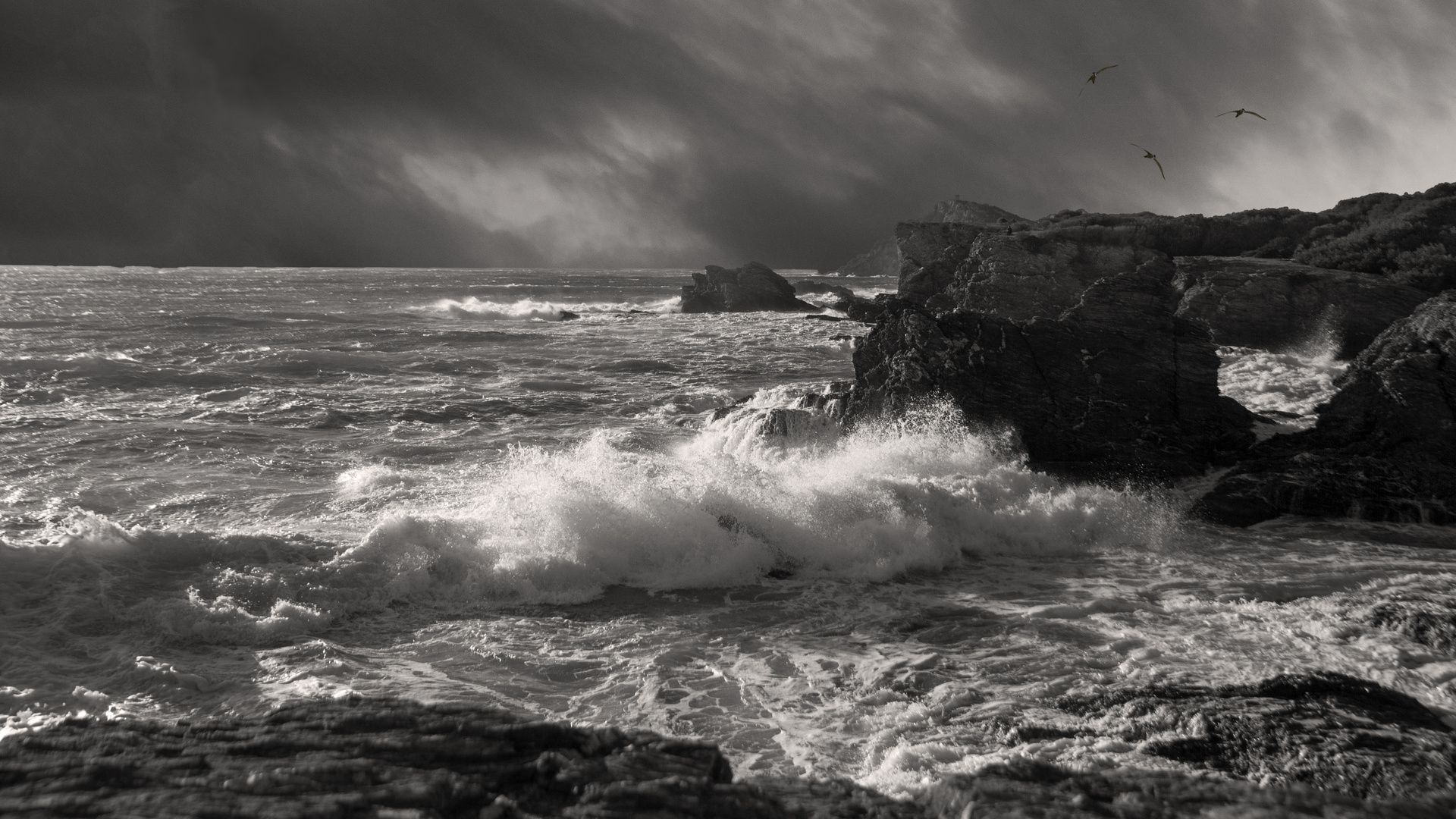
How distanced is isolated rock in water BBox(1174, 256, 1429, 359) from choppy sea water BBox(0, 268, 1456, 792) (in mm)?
5163

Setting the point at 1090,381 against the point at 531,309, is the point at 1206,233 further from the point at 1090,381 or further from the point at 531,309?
the point at 531,309

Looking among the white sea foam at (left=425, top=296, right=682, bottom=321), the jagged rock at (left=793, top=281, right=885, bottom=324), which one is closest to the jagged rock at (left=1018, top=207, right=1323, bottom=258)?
the jagged rock at (left=793, top=281, right=885, bottom=324)

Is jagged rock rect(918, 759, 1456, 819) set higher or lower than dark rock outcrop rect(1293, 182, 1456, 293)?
lower

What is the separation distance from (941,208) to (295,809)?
94131 millimetres

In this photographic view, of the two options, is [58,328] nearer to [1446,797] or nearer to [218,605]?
[218,605]

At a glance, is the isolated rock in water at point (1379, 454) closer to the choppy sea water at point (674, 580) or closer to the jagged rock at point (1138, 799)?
the choppy sea water at point (674, 580)

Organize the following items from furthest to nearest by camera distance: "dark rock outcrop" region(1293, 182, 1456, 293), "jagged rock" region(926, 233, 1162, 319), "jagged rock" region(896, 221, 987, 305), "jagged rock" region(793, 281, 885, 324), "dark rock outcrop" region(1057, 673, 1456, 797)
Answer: "jagged rock" region(793, 281, 885, 324) < "jagged rock" region(896, 221, 987, 305) < "jagged rock" region(926, 233, 1162, 319) < "dark rock outcrop" region(1293, 182, 1456, 293) < "dark rock outcrop" region(1057, 673, 1456, 797)

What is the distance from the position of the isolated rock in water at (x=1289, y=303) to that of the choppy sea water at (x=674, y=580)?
516 cm

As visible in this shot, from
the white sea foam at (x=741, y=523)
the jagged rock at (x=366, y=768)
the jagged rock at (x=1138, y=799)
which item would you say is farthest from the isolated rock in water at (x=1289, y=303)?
the jagged rock at (x=366, y=768)

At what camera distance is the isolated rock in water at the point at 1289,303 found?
77.0 ft

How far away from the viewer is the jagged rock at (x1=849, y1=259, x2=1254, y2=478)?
1477 centimetres

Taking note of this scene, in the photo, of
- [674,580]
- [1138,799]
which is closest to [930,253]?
[674,580]

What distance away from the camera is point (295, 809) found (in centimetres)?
389

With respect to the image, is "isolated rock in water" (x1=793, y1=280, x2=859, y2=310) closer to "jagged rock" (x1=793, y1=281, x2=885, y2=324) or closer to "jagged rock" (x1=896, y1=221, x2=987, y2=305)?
"jagged rock" (x1=793, y1=281, x2=885, y2=324)
